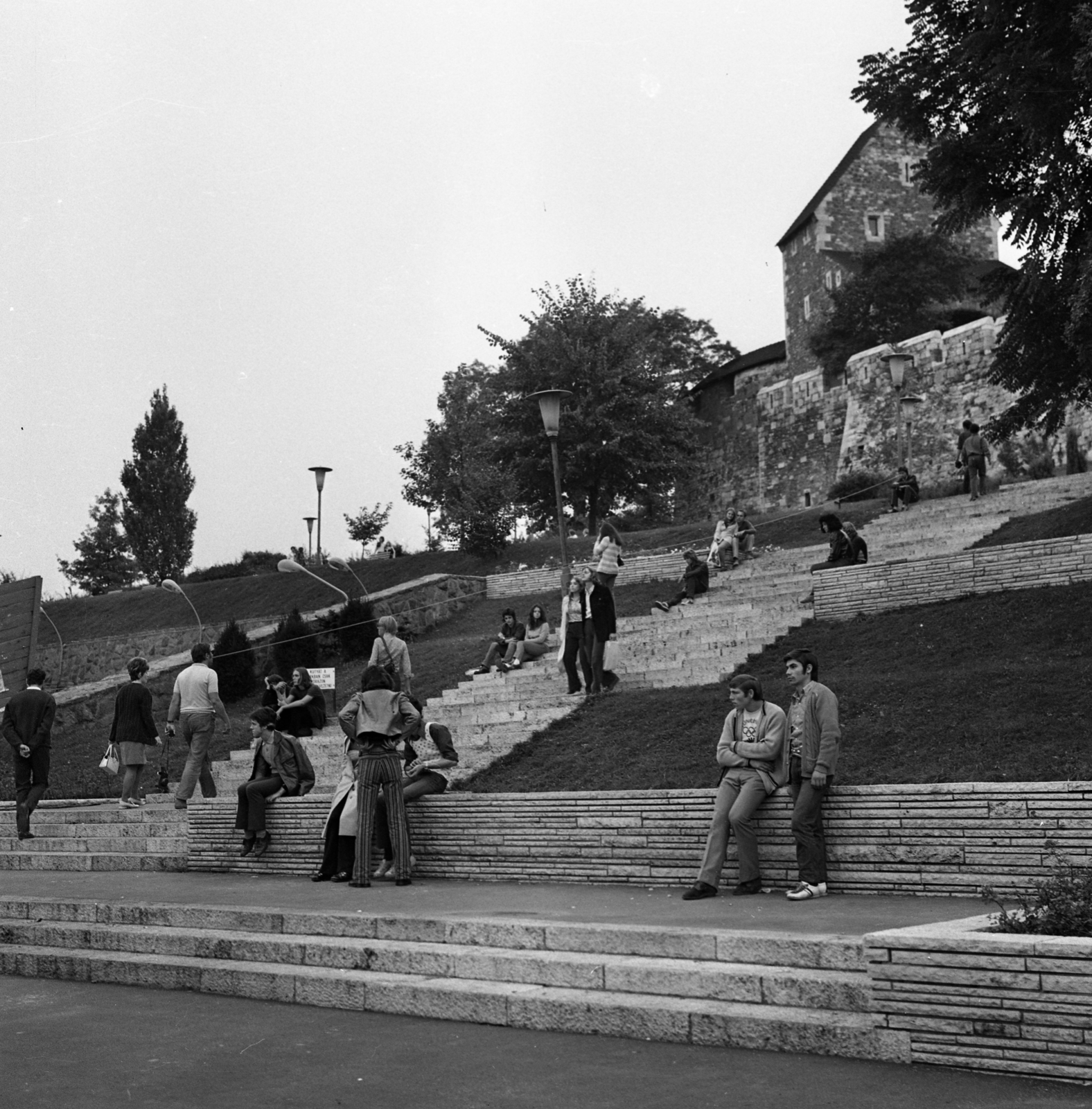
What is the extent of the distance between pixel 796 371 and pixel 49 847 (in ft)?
155

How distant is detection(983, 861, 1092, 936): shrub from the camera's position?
5027 mm

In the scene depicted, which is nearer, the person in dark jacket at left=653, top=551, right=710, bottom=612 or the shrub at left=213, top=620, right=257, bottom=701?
the person in dark jacket at left=653, top=551, right=710, bottom=612

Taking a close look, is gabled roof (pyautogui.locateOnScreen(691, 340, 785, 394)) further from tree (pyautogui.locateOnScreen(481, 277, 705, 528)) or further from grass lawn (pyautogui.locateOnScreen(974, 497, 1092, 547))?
grass lawn (pyautogui.locateOnScreen(974, 497, 1092, 547))

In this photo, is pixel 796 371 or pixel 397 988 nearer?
pixel 397 988

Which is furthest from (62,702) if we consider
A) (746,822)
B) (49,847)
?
(746,822)

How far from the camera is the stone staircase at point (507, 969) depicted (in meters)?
5.60

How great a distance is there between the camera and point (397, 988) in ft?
21.5

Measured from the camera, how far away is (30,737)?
12992 mm

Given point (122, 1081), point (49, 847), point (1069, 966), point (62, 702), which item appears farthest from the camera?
point (62, 702)

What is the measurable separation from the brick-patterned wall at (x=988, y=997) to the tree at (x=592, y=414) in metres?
32.4

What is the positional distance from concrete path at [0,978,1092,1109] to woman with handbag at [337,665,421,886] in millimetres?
2999

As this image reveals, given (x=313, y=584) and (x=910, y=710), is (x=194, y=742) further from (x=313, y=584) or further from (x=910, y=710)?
(x=313, y=584)

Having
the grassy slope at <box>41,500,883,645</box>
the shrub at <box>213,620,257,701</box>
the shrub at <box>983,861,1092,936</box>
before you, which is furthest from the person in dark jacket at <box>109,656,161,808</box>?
the grassy slope at <box>41,500,883,645</box>

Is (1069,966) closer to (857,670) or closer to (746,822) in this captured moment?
(746,822)
